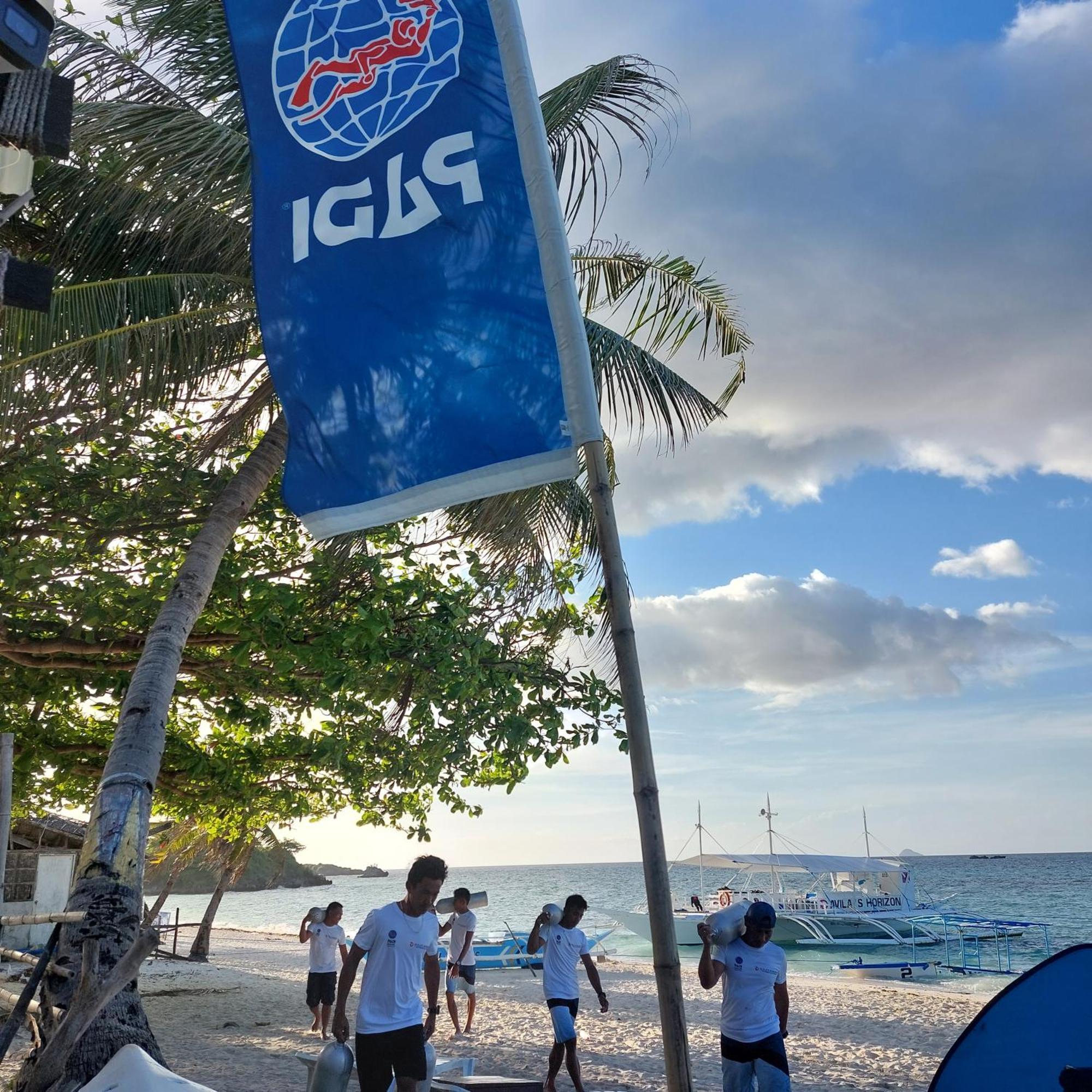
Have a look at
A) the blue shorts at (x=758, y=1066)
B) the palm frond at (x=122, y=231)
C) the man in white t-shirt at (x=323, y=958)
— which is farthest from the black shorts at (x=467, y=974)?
the palm frond at (x=122, y=231)

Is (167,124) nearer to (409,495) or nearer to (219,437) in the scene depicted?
(219,437)

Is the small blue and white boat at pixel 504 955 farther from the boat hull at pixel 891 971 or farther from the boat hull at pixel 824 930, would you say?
the boat hull at pixel 891 971

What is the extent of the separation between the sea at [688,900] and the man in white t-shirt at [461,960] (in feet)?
54.5

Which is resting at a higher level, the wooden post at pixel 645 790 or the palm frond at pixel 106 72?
the palm frond at pixel 106 72

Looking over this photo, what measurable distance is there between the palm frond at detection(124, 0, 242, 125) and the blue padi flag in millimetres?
3821

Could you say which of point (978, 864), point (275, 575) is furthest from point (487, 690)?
point (978, 864)

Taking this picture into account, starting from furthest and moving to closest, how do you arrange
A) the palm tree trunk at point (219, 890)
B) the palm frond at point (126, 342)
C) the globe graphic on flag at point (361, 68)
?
the palm tree trunk at point (219, 890) → the palm frond at point (126, 342) → the globe graphic on flag at point (361, 68)

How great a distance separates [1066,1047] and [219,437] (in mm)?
9328

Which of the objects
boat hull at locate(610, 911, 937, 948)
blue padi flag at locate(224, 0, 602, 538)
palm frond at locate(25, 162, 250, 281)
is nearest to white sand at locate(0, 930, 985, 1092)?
blue padi flag at locate(224, 0, 602, 538)

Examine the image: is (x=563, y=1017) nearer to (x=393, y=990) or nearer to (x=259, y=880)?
(x=393, y=990)

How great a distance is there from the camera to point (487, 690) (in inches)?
400

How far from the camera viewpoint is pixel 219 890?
30.5 meters

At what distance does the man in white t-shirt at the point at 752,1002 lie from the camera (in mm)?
6410

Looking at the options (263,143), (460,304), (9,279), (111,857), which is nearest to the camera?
(9,279)
